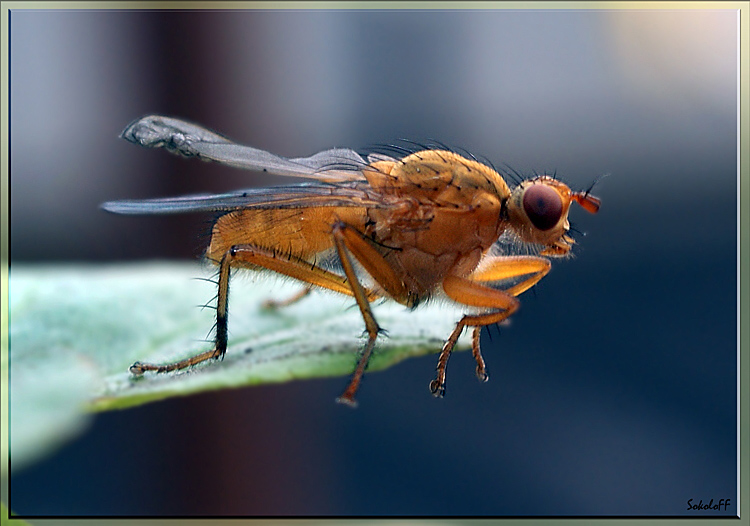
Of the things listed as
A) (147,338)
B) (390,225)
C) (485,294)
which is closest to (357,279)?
(390,225)

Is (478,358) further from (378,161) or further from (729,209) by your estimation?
(729,209)

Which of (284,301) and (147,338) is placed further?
(284,301)

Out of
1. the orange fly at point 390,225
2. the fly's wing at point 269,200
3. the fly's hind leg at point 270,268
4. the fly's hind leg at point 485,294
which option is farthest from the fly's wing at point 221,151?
the fly's hind leg at point 485,294

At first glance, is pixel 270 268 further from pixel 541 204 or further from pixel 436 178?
pixel 541 204

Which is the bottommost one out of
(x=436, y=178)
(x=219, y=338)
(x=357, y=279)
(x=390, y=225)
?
(x=219, y=338)

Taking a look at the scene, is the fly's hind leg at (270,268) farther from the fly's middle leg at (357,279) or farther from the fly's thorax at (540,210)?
the fly's thorax at (540,210)

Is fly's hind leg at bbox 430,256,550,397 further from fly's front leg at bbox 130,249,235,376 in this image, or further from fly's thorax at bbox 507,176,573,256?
fly's front leg at bbox 130,249,235,376

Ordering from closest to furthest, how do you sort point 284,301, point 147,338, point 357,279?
point 147,338 < point 357,279 < point 284,301
